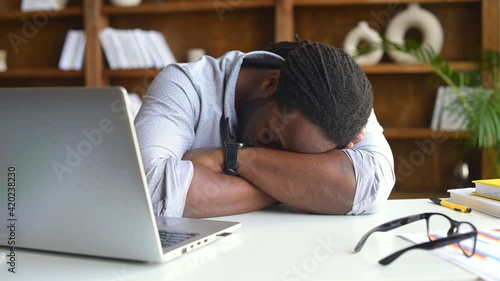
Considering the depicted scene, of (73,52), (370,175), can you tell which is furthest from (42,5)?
(370,175)

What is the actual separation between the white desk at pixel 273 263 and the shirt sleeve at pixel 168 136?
0.59 ft

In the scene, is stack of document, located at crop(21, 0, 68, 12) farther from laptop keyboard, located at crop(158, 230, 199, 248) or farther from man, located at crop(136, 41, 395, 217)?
laptop keyboard, located at crop(158, 230, 199, 248)

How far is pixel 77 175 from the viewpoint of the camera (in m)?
0.73

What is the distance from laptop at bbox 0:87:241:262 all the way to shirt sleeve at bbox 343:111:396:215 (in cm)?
44

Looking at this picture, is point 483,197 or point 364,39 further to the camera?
point 364,39

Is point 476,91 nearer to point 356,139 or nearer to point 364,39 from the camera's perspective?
point 364,39

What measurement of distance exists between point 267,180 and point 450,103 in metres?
2.08

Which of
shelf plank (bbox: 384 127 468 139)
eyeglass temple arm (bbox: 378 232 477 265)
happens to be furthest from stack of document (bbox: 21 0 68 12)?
eyeglass temple arm (bbox: 378 232 477 265)

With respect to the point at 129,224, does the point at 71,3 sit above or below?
above

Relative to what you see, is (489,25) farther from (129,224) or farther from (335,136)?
(129,224)

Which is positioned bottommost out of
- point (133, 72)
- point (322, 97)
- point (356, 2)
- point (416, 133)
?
point (416, 133)

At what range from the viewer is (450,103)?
9.84ft

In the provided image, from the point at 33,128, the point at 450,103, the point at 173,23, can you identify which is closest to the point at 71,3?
the point at 173,23

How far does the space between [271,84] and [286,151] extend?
0.51 ft
